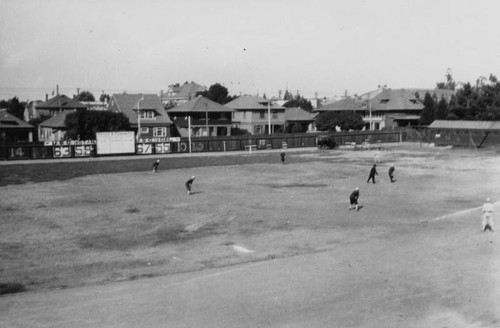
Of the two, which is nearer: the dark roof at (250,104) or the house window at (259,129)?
the dark roof at (250,104)

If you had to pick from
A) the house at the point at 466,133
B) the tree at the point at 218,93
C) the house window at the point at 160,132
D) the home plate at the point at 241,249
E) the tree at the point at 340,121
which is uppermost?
the tree at the point at 218,93

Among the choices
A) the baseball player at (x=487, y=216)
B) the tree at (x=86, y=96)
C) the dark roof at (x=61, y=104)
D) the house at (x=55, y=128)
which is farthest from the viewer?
the tree at (x=86, y=96)

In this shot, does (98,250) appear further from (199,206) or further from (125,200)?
(125,200)

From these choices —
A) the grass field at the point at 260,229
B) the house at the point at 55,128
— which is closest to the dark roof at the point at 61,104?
the house at the point at 55,128

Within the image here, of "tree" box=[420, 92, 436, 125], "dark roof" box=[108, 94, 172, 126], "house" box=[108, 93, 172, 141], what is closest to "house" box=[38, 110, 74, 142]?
"dark roof" box=[108, 94, 172, 126]

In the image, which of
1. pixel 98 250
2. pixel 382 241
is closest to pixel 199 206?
pixel 98 250

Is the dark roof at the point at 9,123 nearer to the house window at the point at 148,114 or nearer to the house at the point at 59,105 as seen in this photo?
the house window at the point at 148,114
